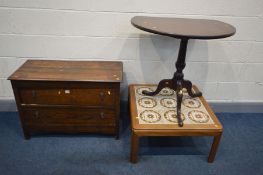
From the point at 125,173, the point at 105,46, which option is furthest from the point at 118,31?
the point at 125,173

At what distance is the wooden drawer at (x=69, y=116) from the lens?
1.67 m

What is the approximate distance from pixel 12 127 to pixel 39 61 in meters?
0.64

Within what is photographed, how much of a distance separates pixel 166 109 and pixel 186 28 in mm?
617

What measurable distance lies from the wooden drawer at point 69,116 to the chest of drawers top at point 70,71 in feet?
0.86

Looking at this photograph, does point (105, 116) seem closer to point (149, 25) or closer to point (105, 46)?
point (105, 46)

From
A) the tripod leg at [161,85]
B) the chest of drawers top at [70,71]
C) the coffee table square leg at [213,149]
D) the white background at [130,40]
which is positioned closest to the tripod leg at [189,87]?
the tripod leg at [161,85]

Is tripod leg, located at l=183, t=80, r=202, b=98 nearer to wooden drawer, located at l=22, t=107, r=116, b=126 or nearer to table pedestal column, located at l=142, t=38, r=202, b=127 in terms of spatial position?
table pedestal column, located at l=142, t=38, r=202, b=127

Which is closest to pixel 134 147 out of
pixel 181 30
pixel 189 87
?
pixel 189 87

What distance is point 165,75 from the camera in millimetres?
2053

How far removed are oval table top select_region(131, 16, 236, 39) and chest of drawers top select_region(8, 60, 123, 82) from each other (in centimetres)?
42

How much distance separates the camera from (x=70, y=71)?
1653mm

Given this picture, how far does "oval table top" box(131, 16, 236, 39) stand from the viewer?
4.06 feet

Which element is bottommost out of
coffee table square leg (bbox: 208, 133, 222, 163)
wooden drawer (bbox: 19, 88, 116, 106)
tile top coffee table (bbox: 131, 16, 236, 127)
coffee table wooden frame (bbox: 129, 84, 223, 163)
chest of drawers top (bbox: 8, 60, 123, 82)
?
coffee table square leg (bbox: 208, 133, 222, 163)

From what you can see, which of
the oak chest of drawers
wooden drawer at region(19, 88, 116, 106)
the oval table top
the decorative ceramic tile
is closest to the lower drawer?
the oak chest of drawers
